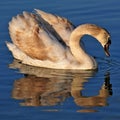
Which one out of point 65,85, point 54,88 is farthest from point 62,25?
point 54,88

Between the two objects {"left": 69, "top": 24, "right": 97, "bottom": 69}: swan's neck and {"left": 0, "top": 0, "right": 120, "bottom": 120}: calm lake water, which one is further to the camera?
{"left": 69, "top": 24, "right": 97, "bottom": 69}: swan's neck

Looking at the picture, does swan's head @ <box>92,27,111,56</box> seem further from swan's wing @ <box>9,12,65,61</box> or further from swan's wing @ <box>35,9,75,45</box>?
swan's wing @ <box>35,9,75,45</box>

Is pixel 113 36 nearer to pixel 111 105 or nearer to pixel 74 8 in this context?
pixel 74 8

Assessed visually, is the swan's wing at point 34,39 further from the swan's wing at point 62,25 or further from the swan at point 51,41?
the swan's wing at point 62,25

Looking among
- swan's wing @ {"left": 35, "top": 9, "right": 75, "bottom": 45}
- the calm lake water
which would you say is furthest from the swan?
the calm lake water

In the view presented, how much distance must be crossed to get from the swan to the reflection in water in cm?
32

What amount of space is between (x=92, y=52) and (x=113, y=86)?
2560mm

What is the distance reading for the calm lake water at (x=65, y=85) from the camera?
11875 mm

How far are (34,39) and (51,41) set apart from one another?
0.54 metres

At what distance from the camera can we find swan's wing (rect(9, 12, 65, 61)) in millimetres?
15156

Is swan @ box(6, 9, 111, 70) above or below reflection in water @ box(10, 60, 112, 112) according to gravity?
above

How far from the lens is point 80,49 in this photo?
1526cm

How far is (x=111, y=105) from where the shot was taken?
1221 cm


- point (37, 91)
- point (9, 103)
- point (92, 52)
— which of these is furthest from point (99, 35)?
point (9, 103)
